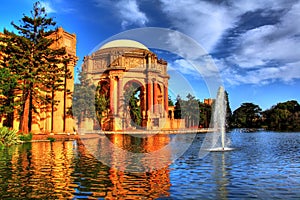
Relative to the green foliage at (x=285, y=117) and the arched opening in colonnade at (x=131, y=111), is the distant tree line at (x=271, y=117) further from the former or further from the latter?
the arched opening in colonnade at (x=131, y=111)

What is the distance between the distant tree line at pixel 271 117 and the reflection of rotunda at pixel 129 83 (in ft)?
106

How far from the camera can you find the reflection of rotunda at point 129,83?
192 feet

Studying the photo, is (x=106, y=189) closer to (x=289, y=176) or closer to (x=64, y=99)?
(x=289, y=176)

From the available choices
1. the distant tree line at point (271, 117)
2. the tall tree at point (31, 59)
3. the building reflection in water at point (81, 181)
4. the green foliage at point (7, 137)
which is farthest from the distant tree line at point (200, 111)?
the building reflection in water at point (81, 181)

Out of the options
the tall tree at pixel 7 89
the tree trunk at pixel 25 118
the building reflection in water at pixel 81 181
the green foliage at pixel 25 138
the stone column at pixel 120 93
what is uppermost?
the stone column at pixel 120 93

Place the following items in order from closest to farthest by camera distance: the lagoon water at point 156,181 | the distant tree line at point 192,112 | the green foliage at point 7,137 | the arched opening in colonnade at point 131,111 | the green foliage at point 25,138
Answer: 1. the lagoon water at point 156,181
2. the green foliage at point 7,137
3. the green foliage at point 25,138
4. the arched opening in colonnade at point 131,111
5. the distant tree line at point 192,112

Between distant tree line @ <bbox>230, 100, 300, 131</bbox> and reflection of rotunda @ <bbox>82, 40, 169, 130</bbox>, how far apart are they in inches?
1272

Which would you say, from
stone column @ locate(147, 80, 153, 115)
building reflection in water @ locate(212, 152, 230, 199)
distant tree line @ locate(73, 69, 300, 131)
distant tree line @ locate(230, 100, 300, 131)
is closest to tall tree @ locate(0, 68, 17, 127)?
distant tree line @ locate(73, 69, 300, 131)

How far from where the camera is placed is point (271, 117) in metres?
83.1

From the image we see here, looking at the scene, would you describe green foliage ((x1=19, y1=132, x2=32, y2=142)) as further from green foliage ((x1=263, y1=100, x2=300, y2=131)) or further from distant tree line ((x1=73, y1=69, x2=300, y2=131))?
green foliage ((x1=263, y1=100, x2=300, y2=131))

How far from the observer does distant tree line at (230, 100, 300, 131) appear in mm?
76625

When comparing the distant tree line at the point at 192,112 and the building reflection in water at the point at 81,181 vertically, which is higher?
the distant tree line at the point at 192,112

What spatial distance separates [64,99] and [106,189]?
30.1 metres

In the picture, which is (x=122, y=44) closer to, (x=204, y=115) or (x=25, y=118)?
(x=204, y=115)
